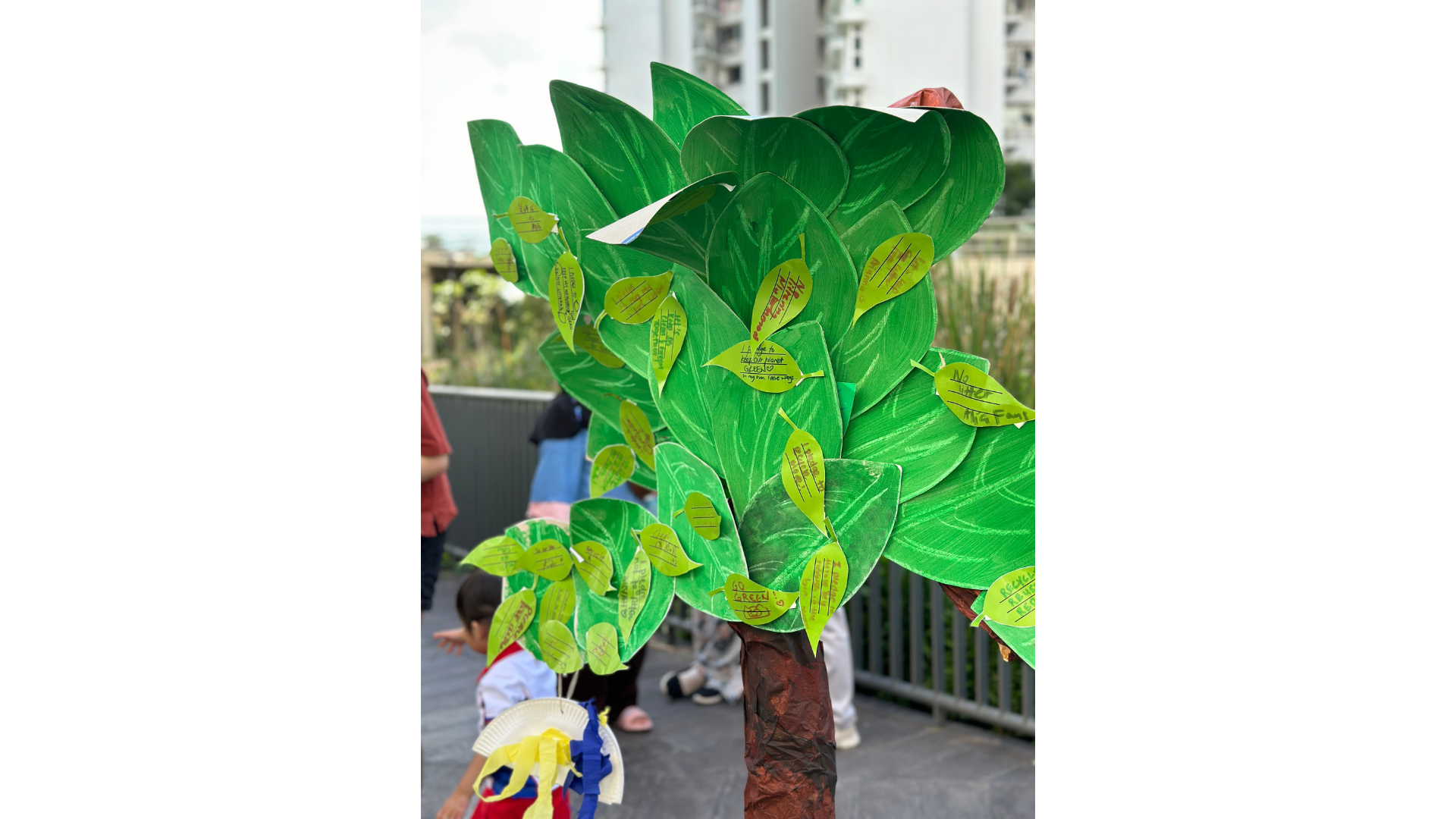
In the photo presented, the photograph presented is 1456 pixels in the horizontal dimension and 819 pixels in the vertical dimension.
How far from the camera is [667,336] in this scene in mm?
1536

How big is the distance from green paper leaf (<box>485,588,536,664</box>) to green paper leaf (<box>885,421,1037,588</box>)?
75cm

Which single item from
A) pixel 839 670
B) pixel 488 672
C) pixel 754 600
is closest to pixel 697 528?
pixel 754 600

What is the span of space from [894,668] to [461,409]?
12.0ft

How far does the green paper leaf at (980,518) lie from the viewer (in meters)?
1.30

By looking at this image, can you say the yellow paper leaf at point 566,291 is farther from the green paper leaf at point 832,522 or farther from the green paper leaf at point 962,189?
the green paper leaf at point 962,189

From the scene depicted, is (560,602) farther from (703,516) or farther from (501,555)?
(703,516)

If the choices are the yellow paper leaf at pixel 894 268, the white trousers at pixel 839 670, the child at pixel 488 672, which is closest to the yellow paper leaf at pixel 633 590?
the yellow paper leaf at pixel 894 268

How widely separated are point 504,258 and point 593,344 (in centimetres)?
23

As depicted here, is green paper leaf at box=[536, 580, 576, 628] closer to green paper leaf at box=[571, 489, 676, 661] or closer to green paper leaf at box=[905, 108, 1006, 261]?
green paper leaf at box=[571, 489, 676, 661]

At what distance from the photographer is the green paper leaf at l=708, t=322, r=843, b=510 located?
4.61 ft

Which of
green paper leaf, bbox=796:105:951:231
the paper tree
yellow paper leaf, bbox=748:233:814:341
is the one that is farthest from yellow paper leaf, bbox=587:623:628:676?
green paper leaf, bbox=796:105:951:231

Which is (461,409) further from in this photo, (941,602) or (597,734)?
(597,734)

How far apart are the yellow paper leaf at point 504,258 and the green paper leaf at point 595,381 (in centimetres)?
17

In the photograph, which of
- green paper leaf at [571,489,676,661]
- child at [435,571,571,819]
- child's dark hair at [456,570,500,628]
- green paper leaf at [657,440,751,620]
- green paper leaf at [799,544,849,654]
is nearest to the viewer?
green paper leaf at [799,544,849,654]
